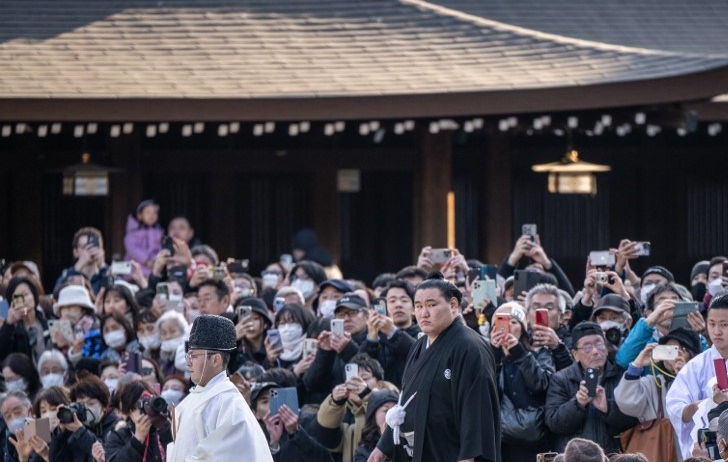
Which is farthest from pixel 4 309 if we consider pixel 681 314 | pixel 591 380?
pixel 681 314

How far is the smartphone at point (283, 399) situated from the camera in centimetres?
887

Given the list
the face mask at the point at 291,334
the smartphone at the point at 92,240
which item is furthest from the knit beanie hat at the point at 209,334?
the smartphone at the point at 92,240

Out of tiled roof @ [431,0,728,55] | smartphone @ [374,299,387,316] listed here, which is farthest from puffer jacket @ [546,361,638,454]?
tiled roof @ [431,0,728,55]

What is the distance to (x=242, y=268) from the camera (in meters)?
12.8

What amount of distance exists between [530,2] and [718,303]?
985cm

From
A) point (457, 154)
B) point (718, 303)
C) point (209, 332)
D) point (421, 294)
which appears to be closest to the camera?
point (209, 332)

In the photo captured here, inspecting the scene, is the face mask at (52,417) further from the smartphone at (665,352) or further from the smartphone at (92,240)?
the smartphone at (665,352)

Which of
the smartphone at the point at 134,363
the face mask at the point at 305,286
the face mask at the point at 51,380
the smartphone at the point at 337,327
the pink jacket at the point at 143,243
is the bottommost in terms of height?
the pink jacket at the point at 143,243

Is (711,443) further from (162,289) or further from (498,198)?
(498,198)

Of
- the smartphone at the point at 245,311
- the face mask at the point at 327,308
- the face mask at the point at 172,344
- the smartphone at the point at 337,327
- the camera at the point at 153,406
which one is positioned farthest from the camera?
the face mask at the point at 327,308

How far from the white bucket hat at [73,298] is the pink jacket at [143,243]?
8.00ft

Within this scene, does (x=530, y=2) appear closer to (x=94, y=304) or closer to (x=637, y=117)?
(x=637, y=117)

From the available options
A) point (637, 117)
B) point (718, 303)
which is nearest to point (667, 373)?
point (718, 303)

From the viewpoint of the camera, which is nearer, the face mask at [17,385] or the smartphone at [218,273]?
the face mask at [17,385]
